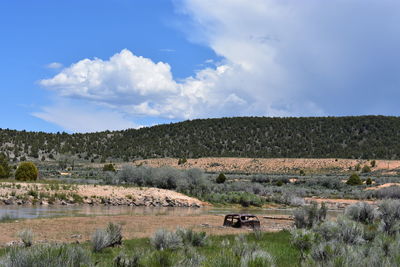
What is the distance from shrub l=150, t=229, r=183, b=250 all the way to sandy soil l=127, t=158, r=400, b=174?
78.1 m

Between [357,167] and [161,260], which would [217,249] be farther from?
[357,167]

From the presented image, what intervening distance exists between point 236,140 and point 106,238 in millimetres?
106393

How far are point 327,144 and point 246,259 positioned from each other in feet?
357

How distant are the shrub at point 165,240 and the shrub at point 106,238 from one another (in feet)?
3.90

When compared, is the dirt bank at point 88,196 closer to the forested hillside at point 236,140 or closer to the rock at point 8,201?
the rock at point 8,201

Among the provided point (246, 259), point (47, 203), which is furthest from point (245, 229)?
point (47, 203)

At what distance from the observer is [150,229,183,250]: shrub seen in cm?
1227

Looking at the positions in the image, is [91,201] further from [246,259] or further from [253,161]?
[253,161]

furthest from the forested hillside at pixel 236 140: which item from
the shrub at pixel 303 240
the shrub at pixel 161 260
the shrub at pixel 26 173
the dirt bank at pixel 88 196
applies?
the shrub at pixel 161 260

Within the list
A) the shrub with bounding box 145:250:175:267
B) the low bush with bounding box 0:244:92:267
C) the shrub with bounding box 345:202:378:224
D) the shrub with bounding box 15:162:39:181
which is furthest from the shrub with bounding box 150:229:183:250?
the shrub with bounding box 15:162:39:181

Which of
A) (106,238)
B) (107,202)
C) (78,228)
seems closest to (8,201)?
(107,202)

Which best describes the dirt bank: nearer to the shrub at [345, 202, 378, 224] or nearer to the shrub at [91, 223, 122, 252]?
the shrub at [345, 202, 378, 224]

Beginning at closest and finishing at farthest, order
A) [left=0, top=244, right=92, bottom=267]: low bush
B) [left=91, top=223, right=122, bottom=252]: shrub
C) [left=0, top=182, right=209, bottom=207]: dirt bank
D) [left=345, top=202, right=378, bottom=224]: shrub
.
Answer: [left=0, top=244, right=92, bottom=267]: low bush, [left=91, top=223, right=122, bottom=252]: shrub, [left=345, top=202, right=378, bottom=224]: shrub, [left=0, top=182, right=209, bottom=207]: dirt bank

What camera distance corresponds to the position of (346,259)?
24.4ft
